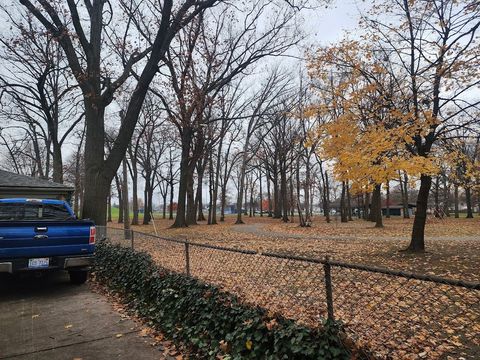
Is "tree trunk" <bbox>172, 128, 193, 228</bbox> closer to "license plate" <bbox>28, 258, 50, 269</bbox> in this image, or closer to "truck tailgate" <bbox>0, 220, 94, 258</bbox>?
"truck tailgate" <bbox>0, 220, 94, 258</bbox>

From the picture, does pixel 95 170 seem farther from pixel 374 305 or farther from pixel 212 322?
pixel 374 305

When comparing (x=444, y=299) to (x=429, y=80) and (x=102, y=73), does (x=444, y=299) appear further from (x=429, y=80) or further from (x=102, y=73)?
(x=102, y=73)

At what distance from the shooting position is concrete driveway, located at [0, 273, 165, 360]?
4211mm

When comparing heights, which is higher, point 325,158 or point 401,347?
point 325,158

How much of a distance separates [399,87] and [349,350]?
10.0 meters

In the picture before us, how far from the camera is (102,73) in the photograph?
12.7m

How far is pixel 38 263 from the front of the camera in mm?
6645

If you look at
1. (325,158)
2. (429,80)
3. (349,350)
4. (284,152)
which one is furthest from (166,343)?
(284,152)

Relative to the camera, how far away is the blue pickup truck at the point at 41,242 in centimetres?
634

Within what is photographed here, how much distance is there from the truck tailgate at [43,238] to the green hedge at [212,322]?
116cm

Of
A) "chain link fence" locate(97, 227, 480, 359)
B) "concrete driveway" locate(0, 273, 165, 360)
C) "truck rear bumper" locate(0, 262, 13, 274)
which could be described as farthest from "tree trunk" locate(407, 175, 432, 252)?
"truck rear bumper" locate(0, 262, 13, 274)

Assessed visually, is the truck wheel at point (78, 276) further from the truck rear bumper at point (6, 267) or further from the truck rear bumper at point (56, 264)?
the truck rear bumper at point (6, 267)

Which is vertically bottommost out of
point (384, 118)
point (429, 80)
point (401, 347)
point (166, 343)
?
point (166, 343)

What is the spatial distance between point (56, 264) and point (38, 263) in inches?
12.4
